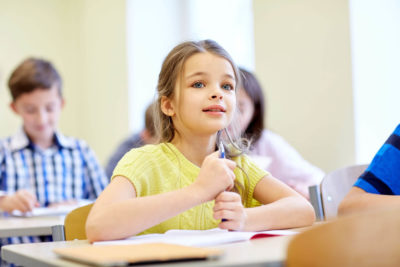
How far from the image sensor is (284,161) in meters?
2.72

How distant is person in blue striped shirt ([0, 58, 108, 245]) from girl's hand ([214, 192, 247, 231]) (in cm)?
146

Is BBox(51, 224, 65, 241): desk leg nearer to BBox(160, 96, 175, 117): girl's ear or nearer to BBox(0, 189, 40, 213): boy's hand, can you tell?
BBox(160, 96, 175, 117): girl's ear

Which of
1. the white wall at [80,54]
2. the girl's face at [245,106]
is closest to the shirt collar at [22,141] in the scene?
the girl's face at [245,106]

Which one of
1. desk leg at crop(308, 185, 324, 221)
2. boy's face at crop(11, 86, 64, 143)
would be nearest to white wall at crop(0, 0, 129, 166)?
boy's face at crop(11, 86, 64, 143)

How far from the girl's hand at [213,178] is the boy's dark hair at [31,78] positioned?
1.60 m

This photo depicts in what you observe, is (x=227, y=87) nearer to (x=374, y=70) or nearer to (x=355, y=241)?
(x=355, y=241)

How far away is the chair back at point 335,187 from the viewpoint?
1.56 m

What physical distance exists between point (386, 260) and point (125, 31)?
12.4 ft

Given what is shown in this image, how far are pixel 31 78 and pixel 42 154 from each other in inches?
13.8

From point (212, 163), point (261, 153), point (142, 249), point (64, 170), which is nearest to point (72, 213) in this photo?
point (212, 163)

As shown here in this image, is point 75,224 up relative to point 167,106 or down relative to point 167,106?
down

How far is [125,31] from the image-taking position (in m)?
4.25

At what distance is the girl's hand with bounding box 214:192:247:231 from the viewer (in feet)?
3.64

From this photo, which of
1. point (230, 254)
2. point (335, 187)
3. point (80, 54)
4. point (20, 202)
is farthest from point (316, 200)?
point (80, 54)
